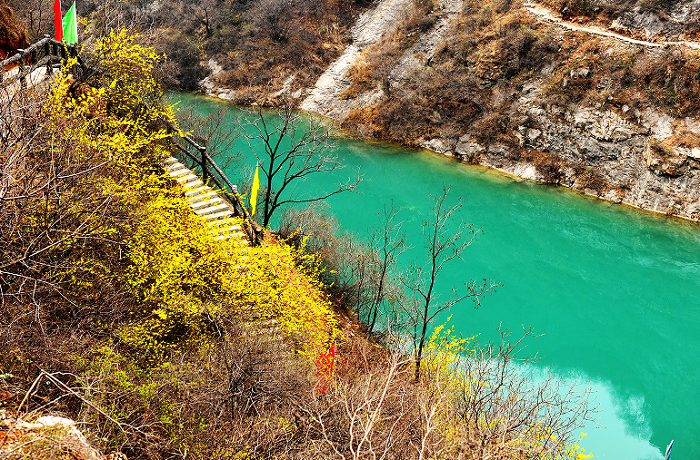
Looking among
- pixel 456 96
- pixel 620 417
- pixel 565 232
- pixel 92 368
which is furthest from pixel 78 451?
pixel 456 96

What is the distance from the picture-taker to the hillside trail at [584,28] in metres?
29.2

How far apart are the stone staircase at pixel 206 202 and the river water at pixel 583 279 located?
33.8ft

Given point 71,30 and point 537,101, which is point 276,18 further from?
point 71,30

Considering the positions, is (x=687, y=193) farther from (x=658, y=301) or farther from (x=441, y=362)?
(x=441, y=362)

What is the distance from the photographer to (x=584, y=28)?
109 feet

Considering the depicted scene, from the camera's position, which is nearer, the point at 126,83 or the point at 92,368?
the point at 92,368

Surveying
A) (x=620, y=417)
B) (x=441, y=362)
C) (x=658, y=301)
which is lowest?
(x=620, y=417)

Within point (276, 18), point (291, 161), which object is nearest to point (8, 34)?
point (291, 161)

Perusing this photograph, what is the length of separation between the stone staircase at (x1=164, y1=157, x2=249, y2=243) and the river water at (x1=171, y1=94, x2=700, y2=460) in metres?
10.3

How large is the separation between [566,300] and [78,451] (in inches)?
819

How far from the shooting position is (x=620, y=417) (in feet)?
51.8

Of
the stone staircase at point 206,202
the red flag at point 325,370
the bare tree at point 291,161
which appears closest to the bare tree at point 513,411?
the red flag at point 325,370

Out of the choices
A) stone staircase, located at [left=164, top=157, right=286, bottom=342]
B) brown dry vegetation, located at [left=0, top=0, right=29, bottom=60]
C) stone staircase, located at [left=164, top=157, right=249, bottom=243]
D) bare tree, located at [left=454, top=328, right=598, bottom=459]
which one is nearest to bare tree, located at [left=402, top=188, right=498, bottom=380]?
bare tree, located at [left=454, top=328, right=598, bottom=459]

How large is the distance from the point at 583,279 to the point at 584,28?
20.6 meters
